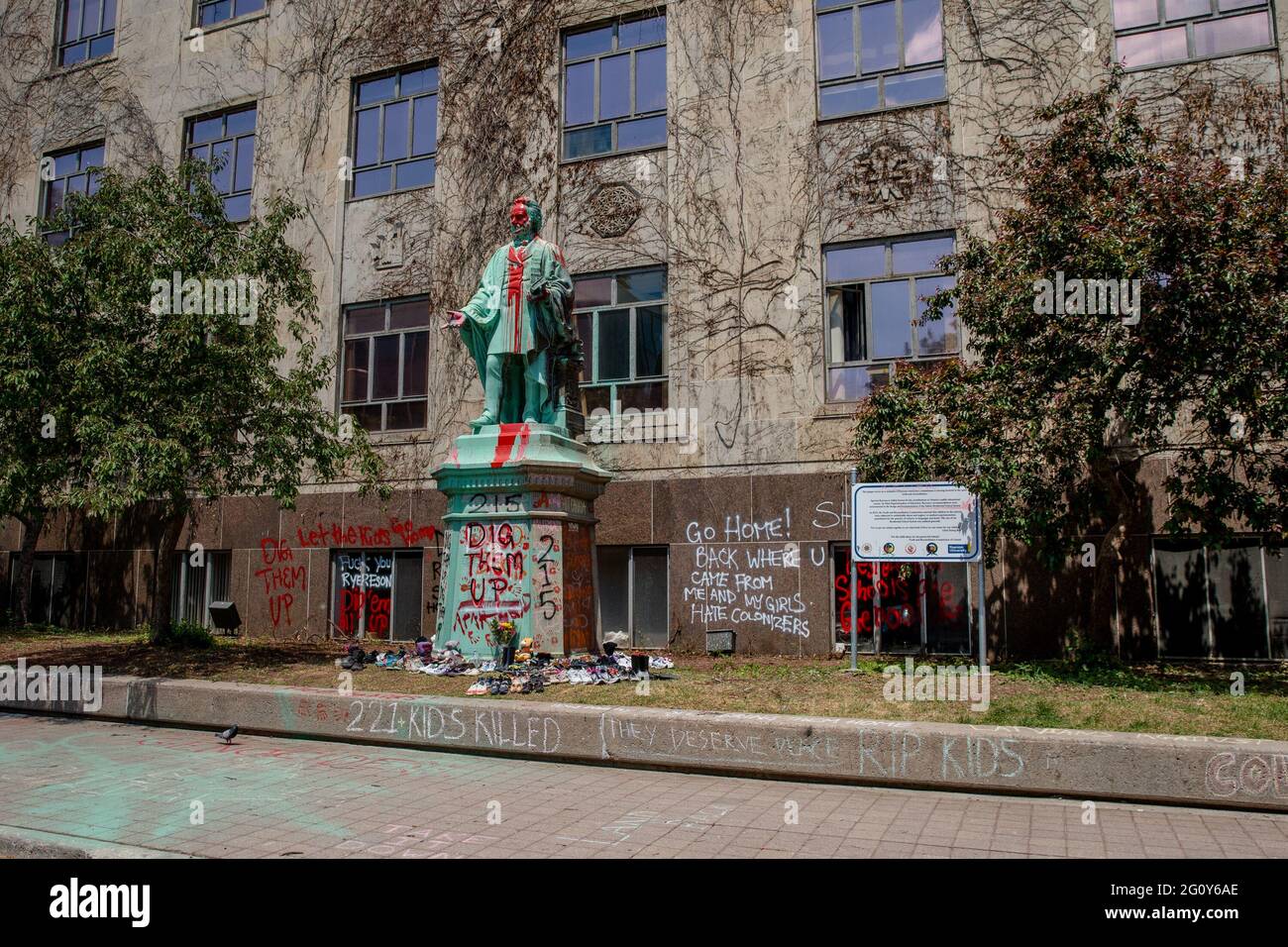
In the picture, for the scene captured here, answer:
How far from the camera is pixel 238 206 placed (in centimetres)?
2088

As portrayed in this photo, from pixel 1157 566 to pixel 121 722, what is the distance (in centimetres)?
1317

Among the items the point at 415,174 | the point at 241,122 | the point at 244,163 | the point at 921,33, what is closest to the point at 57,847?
the point at 415,174

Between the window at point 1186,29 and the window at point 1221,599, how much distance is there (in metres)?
7.15

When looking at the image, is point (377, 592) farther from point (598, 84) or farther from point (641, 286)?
point (598, 84)

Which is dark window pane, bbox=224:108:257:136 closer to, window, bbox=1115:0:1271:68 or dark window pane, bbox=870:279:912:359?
dark window pane, bbox=870:279:912:359

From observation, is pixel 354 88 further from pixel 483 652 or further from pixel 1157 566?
pixel 1157 566

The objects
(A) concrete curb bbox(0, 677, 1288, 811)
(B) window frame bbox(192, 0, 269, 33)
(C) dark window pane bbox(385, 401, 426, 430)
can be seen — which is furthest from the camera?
(B) window frame bbox(192, 0, 269, 33)

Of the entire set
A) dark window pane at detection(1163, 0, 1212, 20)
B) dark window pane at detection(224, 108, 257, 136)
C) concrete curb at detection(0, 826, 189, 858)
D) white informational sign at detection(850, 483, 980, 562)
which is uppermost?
dark window pane at detection(224, 108, 257, 136)

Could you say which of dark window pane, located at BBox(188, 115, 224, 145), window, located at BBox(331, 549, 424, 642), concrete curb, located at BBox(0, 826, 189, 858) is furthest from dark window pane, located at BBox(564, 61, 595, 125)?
concrete curb, located at BBox(0, 826, 189, 858)

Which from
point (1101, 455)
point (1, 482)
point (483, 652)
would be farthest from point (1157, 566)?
point (1, 482)

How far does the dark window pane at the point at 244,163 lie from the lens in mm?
20828

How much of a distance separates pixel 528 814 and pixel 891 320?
11160mm

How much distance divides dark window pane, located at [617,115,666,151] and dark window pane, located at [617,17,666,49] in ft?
4.83

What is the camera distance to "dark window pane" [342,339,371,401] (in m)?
19.2
